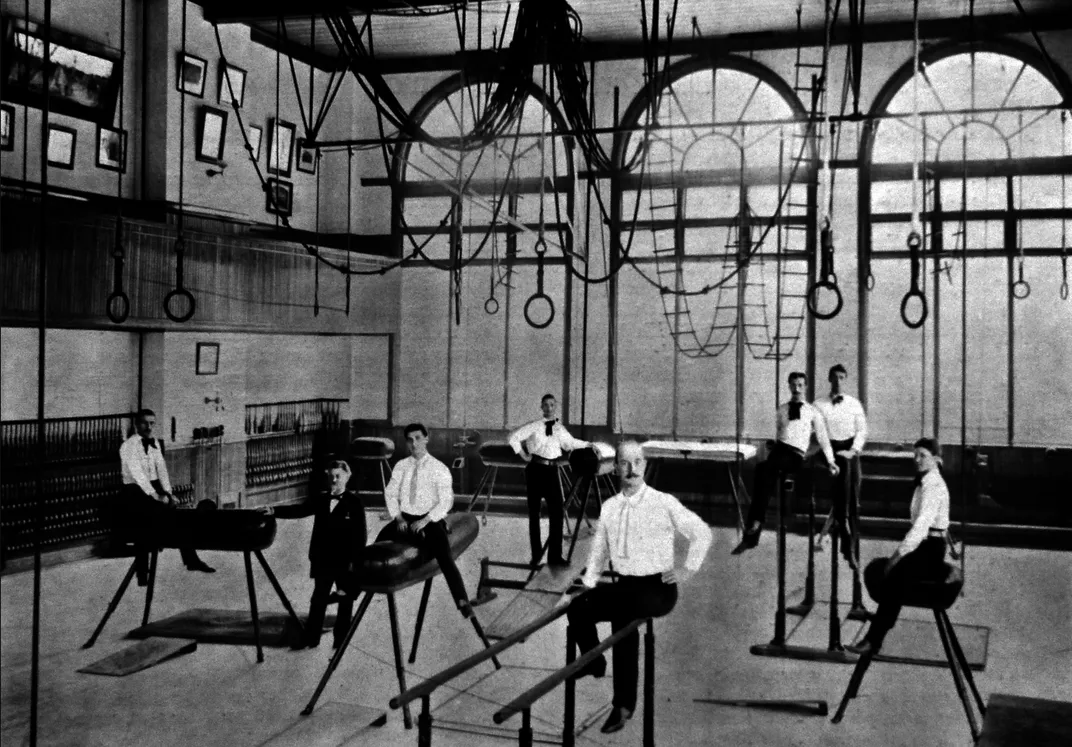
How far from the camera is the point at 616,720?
5.54 meters

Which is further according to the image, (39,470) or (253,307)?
(253,307)

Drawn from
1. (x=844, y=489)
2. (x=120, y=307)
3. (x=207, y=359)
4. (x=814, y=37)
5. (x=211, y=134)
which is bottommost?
(x=844, y=489)

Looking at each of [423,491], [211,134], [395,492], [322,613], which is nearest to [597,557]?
[423,491]

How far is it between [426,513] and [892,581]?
9.76ft

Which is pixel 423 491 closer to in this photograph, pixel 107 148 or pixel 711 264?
pixel 107 148

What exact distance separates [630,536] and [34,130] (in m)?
8.09

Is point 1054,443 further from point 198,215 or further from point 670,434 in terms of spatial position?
point 198,215

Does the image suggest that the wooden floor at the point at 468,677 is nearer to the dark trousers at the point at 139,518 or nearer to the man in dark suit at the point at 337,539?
the man in dark suit at the point at 337,539

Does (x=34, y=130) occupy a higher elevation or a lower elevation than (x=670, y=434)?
higher

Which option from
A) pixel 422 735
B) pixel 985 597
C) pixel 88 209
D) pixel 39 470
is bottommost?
pixel 985 597

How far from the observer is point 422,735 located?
12.0 feet

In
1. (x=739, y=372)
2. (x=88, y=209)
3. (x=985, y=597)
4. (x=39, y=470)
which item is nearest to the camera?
(x=39, y=470)

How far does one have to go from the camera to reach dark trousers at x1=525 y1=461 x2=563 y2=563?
947 cm

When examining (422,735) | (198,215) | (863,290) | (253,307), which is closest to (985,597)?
A: (863,290)
